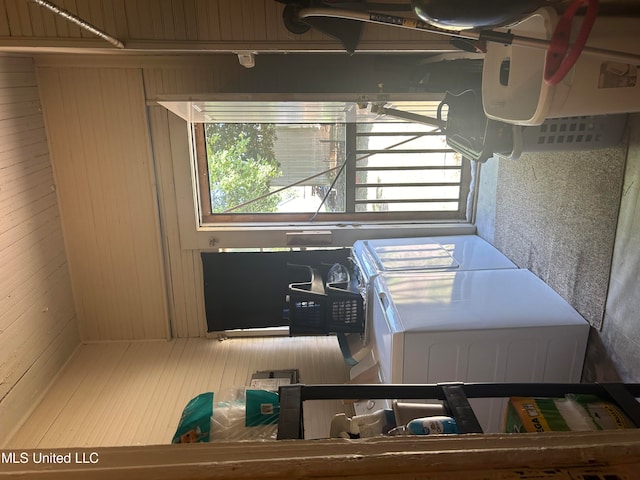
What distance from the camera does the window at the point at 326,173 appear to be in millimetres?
2938

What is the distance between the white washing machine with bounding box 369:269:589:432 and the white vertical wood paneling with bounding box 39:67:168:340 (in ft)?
6.03

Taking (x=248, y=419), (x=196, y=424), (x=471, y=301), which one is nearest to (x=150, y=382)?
(x=196, y=424)

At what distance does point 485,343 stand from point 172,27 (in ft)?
5.12

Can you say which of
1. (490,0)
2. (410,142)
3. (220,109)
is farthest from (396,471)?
(410,142)

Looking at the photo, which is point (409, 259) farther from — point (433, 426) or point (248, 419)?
point (433, 426)

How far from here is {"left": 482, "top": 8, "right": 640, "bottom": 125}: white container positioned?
1067 millimetres

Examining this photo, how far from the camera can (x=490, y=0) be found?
932mm

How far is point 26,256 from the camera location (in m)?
2.51

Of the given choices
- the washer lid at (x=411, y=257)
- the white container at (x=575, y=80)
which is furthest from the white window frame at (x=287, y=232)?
the white container at (x=575, y=80)

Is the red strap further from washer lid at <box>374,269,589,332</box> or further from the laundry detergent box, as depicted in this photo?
washer lid at <box>374,269,589,332</box>

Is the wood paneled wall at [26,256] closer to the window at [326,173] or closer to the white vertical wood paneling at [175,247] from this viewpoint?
the white vertical wood paneling at [175,247]

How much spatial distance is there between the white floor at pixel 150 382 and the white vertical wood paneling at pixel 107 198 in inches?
9.7

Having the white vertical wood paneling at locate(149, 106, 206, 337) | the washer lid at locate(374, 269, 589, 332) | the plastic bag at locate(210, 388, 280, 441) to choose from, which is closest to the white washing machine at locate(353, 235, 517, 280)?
the washer lid at locate(374, 269, 589, 332)

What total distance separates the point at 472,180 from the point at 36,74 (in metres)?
2.67
